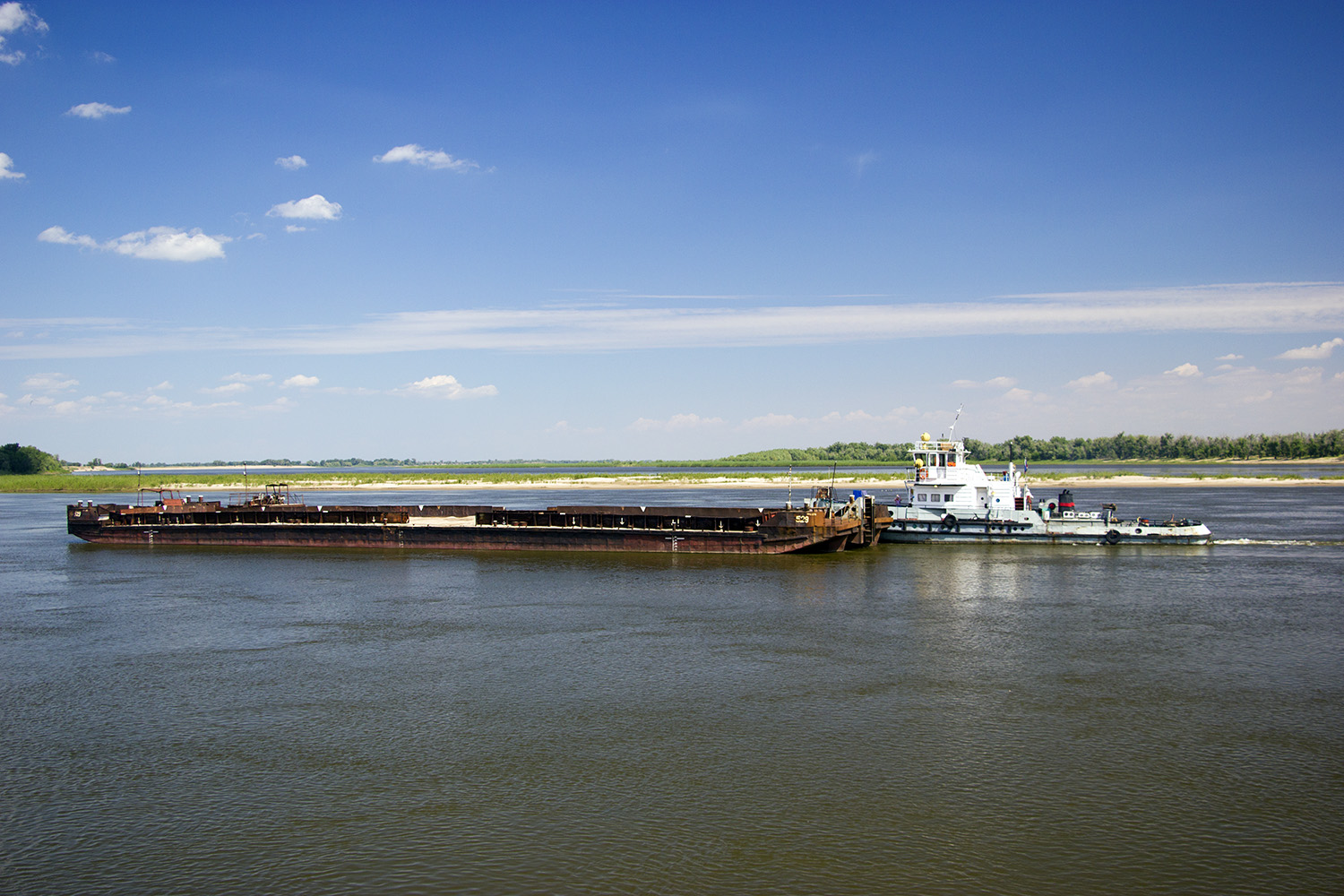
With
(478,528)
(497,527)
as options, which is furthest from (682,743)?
(478,528)

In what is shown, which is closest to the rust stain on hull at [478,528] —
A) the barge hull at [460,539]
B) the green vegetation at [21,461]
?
the barge hull at [460,539]

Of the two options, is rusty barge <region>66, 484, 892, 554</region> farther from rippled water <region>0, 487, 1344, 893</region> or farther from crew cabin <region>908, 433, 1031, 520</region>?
rippled water <region>0, 487, 1344, 893</region>

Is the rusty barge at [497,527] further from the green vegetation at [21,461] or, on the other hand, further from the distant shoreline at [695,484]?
the green vegetation at [21,461]

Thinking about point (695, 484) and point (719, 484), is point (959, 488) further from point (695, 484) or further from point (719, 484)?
point (695, 484)

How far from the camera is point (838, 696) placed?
A: 2128 centimetres

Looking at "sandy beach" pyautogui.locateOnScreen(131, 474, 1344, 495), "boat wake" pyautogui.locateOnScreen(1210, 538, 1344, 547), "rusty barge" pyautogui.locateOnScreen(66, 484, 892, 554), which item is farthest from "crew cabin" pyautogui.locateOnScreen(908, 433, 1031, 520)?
"sandy beach" pyautogui.locateOnScreen(131, 474, 1344, 495)

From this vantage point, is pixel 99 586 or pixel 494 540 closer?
pixel 99 586

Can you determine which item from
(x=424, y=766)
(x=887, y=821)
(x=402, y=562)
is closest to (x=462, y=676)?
(x=424, y=766)

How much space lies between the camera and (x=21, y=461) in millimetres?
176875

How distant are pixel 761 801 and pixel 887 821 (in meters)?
2.21

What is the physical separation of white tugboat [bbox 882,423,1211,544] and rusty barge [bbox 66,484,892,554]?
265cm

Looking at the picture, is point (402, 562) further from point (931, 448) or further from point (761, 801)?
point (761, 801)

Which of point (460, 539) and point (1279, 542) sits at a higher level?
point (460, 539)

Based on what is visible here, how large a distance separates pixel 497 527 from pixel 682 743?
129 feet
